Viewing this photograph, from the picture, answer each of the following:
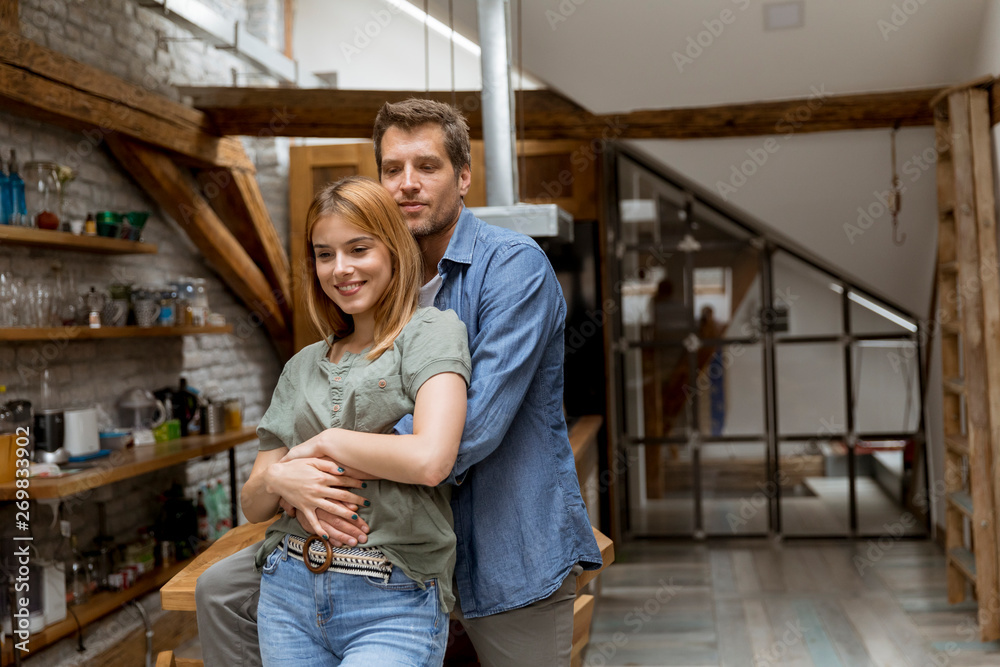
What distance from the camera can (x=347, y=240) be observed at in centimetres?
149

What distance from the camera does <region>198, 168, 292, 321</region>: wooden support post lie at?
511 cm

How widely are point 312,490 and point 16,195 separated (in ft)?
8.88

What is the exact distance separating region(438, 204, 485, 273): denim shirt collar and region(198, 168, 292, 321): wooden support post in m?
3.70

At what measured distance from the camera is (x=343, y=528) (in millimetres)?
1409

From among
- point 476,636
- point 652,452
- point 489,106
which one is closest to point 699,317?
point 652,452

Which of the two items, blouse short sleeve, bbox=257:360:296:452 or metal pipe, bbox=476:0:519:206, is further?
metal pipe, bbox=476:0:519:206

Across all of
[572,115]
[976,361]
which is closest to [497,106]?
[572,115]

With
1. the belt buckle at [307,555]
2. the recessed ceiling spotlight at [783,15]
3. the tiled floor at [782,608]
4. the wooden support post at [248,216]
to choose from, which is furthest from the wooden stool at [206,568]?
the wooden support post at [248,216]

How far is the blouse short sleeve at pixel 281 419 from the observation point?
5.06ft

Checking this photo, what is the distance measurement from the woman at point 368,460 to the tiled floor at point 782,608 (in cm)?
258

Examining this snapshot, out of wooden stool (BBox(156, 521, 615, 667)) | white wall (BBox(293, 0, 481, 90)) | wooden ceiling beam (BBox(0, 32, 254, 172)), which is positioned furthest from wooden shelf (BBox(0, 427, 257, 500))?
white wall (BBox(293, 0, 481, 90))

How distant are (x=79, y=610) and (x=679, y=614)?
278 cm

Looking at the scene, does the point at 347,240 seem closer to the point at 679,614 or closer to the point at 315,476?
the point at 315,476

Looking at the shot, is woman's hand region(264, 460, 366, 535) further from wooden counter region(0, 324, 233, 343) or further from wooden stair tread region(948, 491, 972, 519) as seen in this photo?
wooden stair tread region(948, 491, 972, 519)
